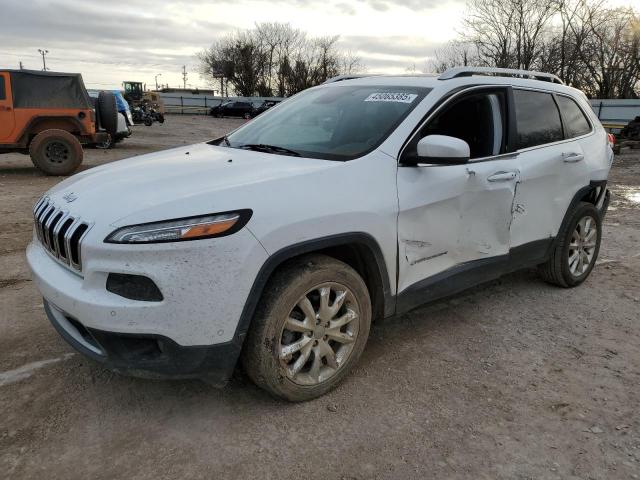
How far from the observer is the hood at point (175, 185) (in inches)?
89.7

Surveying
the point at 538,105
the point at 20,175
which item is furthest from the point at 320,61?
the point at 538,105

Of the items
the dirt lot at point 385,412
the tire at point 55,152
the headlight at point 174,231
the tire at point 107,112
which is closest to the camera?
the headlight at point 174,231

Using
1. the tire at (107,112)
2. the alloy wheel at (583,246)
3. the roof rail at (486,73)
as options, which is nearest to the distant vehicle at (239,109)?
the tire at (107,112)

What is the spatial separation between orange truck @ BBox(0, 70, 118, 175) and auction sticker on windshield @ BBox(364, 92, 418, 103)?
8.73 metres


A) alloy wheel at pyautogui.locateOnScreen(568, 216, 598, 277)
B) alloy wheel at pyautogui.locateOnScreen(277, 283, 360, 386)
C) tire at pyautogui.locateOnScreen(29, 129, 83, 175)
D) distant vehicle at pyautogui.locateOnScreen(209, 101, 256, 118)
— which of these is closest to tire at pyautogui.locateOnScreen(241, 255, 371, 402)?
alloy wheel at pyautogui.locateOnScreen(277, 283, 360, 386)

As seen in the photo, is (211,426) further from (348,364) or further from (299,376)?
(348,364)

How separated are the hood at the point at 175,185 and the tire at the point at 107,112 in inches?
349

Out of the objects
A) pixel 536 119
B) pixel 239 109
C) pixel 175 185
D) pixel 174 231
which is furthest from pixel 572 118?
pixel 239 109

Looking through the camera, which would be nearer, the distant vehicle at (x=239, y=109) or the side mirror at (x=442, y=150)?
the side mirror at (x=442, y=150)

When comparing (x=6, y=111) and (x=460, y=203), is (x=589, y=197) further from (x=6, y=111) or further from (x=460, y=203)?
(x=6, y=111)

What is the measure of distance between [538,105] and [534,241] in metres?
1.03

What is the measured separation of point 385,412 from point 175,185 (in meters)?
1.54

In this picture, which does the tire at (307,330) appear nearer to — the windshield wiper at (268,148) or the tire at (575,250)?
the windshield wiper at (268,148)

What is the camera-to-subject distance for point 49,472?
222 cm
